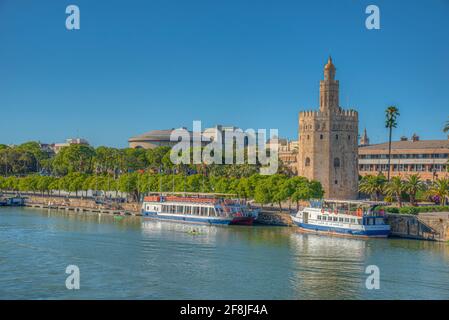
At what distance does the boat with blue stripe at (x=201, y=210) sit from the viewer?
252 ft

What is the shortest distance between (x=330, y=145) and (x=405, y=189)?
15394 millimetres

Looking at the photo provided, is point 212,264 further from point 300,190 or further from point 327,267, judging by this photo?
point 300,190

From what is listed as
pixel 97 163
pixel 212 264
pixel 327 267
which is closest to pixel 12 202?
pixel 97 163

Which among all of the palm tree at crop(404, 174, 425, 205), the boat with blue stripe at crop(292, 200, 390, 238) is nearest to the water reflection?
the boat with blue stripe at crop(292, 200, 390, 238)

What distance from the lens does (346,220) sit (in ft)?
217

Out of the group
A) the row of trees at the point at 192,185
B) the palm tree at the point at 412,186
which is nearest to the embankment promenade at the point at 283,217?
the row of trees at the point at 192,185

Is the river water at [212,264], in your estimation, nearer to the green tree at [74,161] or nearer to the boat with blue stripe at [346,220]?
the boat with blue stripe at [346,220]

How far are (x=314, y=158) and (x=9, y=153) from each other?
361ft

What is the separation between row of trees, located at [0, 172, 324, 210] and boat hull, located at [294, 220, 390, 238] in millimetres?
10038

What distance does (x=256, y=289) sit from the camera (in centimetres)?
4038

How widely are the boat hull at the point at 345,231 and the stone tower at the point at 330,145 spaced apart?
1916 cm
